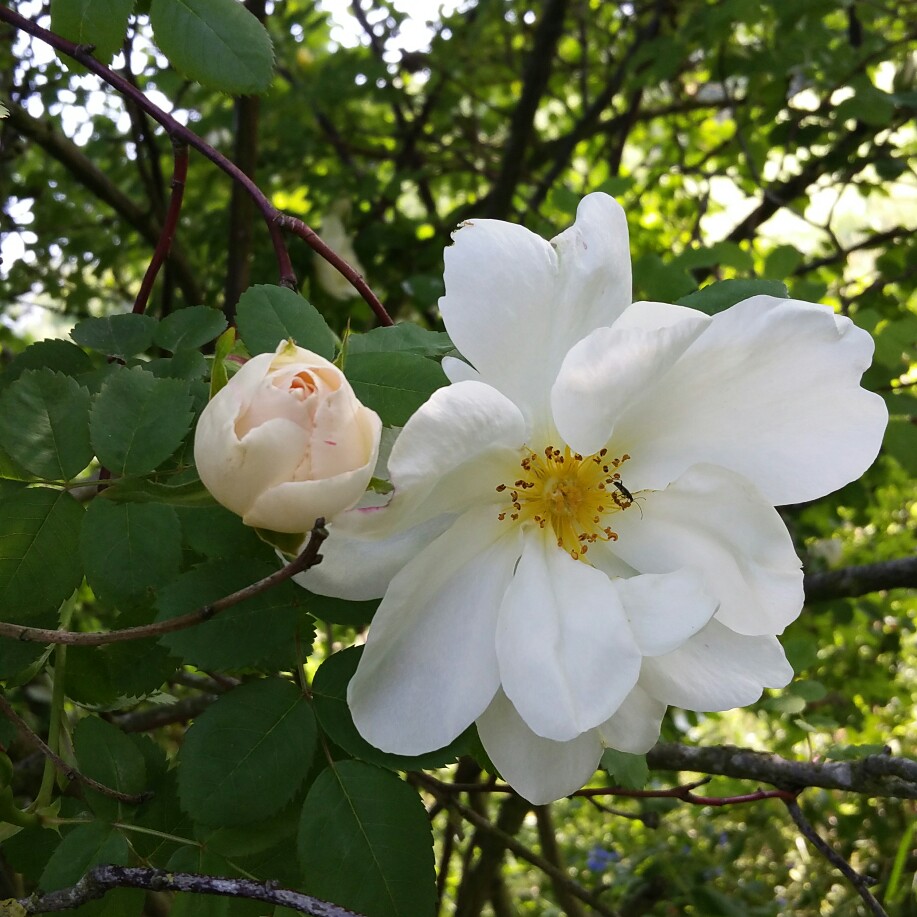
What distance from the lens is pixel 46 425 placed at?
2.14 feet

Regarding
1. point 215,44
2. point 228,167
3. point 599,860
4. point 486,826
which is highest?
point 215,44

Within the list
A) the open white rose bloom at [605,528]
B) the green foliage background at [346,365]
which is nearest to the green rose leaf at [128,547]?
the green foliage background at [346,365]

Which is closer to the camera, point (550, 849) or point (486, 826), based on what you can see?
point (486, 826)

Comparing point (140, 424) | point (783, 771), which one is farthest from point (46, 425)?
point (783, 771)

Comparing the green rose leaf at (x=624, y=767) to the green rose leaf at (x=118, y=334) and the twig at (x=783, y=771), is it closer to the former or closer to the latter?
the twig at (x=783, y=771)

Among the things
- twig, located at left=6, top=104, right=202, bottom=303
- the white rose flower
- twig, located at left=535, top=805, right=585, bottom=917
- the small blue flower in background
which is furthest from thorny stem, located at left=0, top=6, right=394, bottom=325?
the small blue flower in background

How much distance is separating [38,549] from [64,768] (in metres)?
0.16

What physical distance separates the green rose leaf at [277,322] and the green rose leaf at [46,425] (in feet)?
0.45

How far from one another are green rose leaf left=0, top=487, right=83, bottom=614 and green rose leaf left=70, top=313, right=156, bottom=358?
0.17 m

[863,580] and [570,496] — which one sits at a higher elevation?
[863,580]

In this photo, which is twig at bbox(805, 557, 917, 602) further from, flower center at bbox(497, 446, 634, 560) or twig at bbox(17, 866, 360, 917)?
twig at bbox(17, 866, 360, 917)

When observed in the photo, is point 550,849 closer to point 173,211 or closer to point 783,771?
point 783,771

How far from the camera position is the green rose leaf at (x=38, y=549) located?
60 centimetres

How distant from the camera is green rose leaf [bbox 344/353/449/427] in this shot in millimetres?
619
